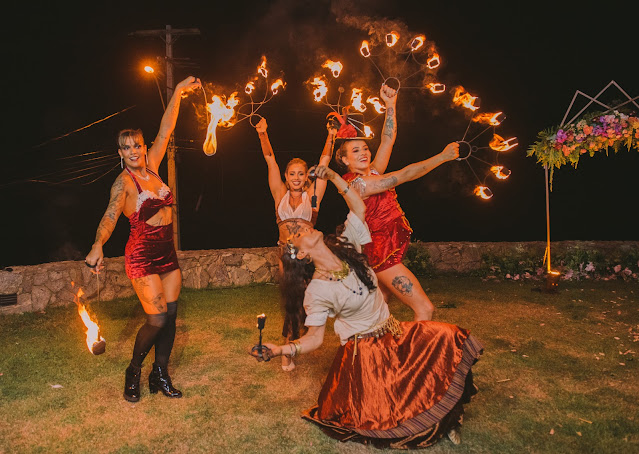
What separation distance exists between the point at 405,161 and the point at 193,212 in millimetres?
8270

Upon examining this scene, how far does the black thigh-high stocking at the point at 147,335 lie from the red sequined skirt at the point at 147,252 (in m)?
0.37

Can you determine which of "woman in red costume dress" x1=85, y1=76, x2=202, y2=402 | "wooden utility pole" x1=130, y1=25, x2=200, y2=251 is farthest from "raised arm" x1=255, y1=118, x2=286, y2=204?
"wooden utility pole" x1=130, y1=25, x2=200, y2=251

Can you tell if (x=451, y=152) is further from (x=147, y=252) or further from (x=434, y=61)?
(x=147, y=252)

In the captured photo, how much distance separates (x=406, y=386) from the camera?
3.24m

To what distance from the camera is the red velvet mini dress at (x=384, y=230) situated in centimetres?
435

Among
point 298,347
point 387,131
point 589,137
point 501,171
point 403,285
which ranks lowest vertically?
Answer: point 298,347

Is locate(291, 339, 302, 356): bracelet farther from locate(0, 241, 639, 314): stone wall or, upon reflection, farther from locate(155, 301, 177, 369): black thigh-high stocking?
locate(0, 241, 639, 314): stone wall

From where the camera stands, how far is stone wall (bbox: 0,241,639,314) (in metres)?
6.72

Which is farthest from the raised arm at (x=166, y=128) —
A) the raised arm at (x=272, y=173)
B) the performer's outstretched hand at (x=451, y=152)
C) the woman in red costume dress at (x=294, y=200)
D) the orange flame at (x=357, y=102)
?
the performer's outstretched hand at (x=451, y=152)

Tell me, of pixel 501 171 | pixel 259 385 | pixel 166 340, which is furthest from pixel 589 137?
pixel 166 340

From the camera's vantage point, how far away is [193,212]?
19109 mm

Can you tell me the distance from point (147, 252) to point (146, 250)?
0.02 meters

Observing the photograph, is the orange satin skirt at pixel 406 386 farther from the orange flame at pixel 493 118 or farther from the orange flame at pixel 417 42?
the orange flame at pixel 417 42

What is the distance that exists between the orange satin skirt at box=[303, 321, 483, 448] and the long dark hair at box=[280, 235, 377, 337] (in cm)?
43
